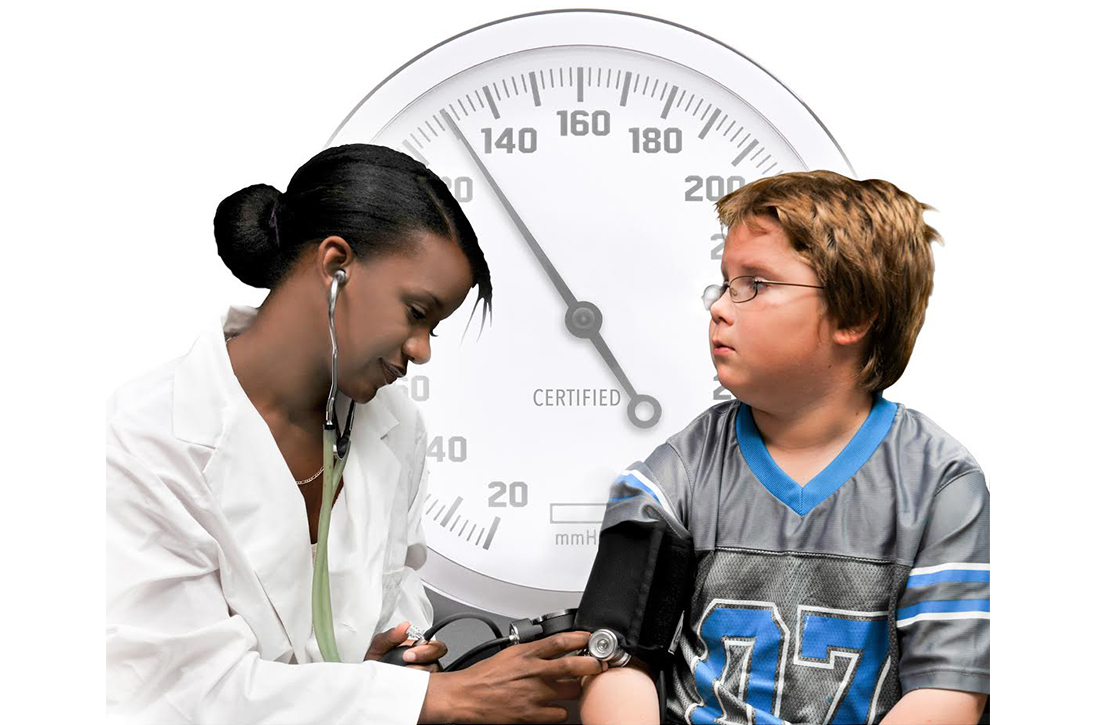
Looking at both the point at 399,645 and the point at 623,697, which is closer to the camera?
the point at 623,697

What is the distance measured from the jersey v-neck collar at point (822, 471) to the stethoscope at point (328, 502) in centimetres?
36

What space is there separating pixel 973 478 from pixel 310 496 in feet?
1.93

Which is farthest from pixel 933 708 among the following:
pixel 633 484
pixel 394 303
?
pixel 394 303

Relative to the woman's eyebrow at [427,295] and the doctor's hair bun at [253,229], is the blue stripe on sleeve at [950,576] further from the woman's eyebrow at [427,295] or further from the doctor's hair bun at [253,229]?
the doctor's hair bun at [253,229]

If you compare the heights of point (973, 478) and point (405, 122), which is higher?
point (405, 122)

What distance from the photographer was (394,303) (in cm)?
112

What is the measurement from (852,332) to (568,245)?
0.30 metres

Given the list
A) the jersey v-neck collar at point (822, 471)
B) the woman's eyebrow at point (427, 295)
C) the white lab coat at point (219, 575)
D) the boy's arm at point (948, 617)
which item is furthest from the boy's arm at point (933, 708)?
the woman's eyebrow at point (427, 295)

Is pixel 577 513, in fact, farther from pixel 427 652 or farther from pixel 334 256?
pixel 334 256

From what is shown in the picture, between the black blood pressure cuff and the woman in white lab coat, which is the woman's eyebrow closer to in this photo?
the woman in white lab coat

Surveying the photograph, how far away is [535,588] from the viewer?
4.21ft

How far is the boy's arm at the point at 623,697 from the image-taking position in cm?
111

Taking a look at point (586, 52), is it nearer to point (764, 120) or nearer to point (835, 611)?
point (764, 120)

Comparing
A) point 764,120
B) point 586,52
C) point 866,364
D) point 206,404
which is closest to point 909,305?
point 866,364
